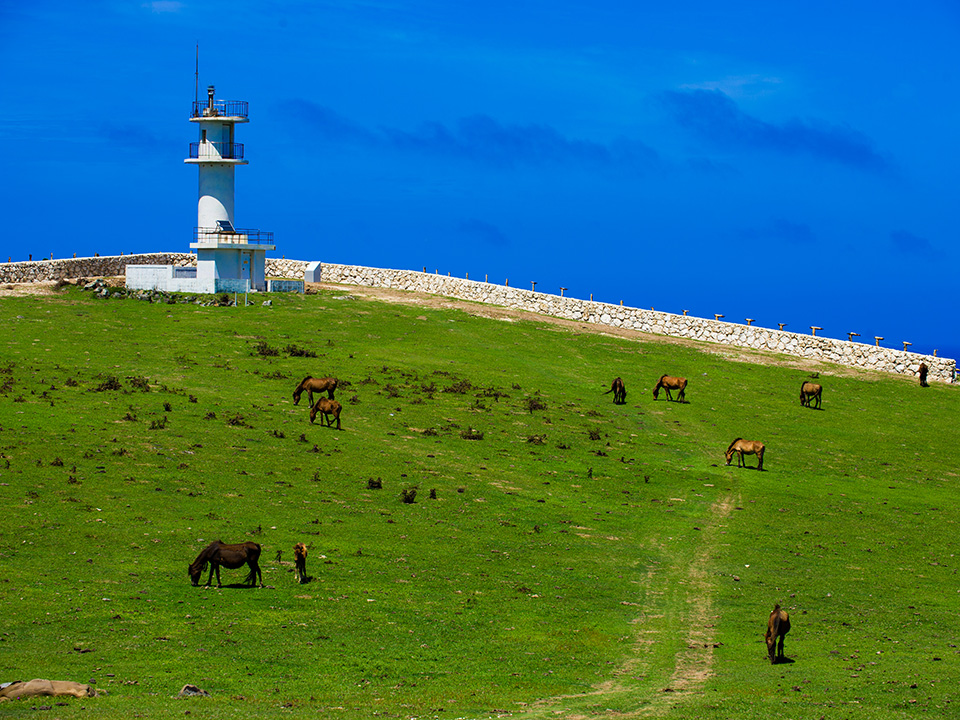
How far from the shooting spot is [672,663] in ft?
84.3

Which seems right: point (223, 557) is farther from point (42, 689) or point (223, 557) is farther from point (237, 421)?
point (237, 421)

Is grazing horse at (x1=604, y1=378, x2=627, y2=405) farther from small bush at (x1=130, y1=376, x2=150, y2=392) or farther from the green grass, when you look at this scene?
small bush at (x1=130, y1=376, x2=150, y2=392)

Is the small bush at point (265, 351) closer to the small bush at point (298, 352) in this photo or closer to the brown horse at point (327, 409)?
the small bush at point (298, 352)

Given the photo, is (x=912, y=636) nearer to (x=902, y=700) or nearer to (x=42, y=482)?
(x=902, y=700)

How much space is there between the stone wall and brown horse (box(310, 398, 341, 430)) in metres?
41.9

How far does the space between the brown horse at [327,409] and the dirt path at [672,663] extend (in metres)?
17.4

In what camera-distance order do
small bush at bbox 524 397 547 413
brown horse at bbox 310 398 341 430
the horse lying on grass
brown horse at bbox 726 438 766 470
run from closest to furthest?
the horse lying on grass
brown horse at bbox 310 398 341 430
brown horse at bbox 726 438 766 470
small bush at bbox 524 397 547 413

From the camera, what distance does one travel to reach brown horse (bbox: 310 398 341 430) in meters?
48.2

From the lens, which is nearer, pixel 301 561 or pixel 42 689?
pixel 42 689

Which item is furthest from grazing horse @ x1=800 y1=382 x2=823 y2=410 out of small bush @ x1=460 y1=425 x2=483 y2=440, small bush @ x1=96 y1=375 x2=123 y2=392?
small bush @ x1=96 y1=375 x2=123 y2=392

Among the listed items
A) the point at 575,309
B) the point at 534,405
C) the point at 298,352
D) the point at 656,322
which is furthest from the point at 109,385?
the point at 656,322

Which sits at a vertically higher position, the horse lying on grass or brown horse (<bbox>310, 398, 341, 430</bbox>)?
brown horse (<bbox>310, 398, 341, 430</bbox>)

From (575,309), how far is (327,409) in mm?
42877

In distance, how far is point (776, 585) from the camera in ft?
110
